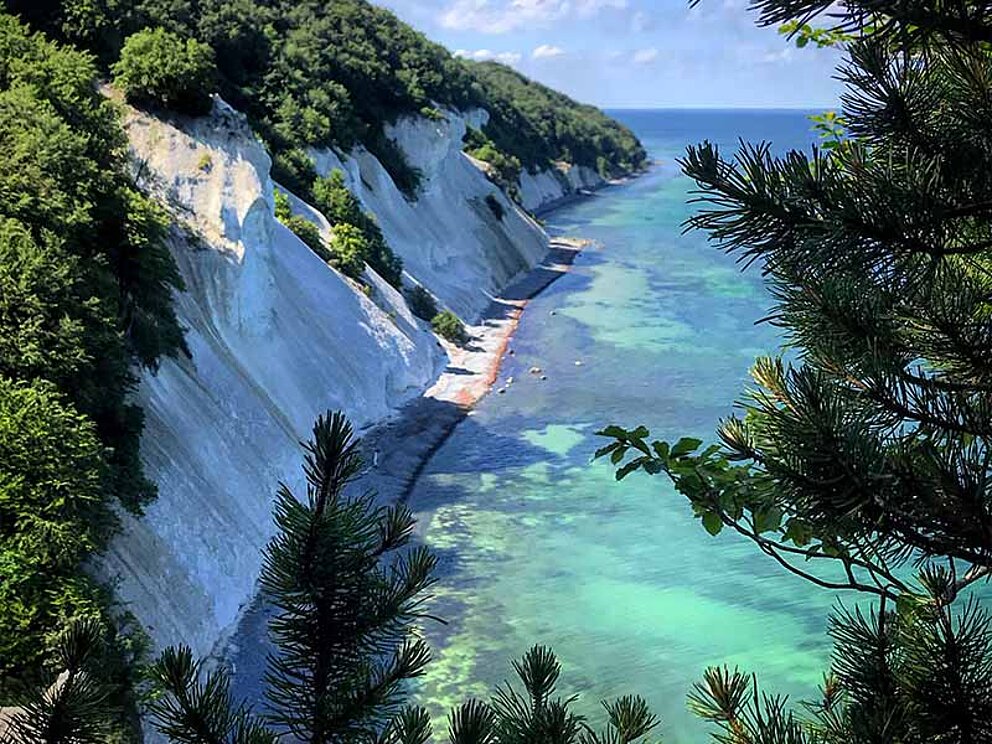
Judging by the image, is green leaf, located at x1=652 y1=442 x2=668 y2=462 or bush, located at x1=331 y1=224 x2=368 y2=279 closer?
green leaf, located at x1=652 y1=442 x2=668 y2=462

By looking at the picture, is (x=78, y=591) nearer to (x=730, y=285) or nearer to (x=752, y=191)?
(x=752, y=191)

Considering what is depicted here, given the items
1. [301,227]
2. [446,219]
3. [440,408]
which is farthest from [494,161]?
[440,408]

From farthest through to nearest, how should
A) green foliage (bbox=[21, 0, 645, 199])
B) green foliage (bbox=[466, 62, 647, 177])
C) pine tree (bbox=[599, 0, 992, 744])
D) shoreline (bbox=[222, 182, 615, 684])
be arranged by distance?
green foliage (bbox=[466, 62, 647, 177]) < green foliage (bbox=[21, 0, 645, 199]) < shoreline (bbox=[222, 182, 615, 684]) < pine tree (bbox=[599, 0, 992, 744])

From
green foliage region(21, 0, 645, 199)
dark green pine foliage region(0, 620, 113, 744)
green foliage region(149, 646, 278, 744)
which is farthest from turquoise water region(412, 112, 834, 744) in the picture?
green foliage region(21, 0, 645, 199)

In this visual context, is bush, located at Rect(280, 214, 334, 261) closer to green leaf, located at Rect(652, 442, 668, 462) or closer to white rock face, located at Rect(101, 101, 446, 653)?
white rock face, located at Rect(101, 101, 446, 653)

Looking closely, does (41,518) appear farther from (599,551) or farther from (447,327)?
(447,327)

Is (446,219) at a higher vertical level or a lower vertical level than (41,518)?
higher

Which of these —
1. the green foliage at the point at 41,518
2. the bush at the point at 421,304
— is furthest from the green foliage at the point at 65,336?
the bush at the point at 421,304
